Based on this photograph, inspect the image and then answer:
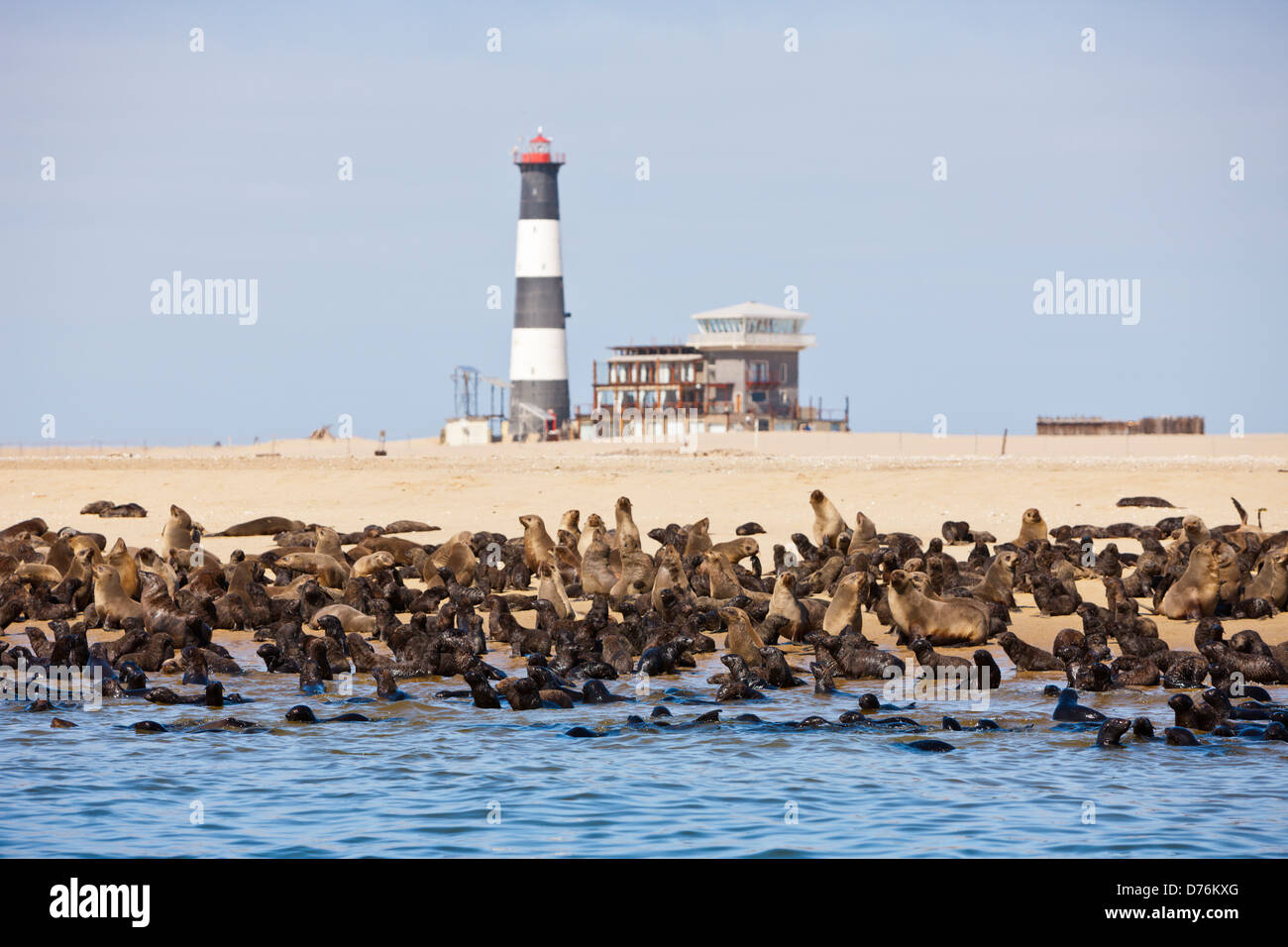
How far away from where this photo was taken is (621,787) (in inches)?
395

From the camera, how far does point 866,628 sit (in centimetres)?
1723

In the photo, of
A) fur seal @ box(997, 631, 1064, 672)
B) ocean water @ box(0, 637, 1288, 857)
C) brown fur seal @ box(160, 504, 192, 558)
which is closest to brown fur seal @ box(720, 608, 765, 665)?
ocean water @ box(0, 637, 1288, 857)

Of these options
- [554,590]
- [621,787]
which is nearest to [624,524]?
[554,590]

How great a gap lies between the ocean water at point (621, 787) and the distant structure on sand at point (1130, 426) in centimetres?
6700

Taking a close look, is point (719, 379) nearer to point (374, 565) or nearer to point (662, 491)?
point (662, 491)

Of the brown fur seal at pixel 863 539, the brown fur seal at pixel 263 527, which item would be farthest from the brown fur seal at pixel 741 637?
the brown fur seal at pixel 263 527

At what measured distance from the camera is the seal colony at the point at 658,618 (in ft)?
42.3

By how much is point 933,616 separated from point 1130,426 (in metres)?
65.2

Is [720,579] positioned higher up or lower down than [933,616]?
higher up

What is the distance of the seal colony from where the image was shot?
12.9 meters

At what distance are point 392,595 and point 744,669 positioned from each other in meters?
6.09
